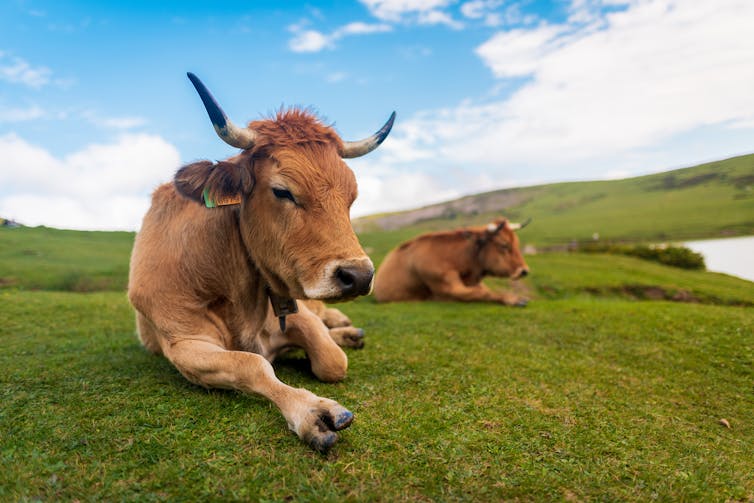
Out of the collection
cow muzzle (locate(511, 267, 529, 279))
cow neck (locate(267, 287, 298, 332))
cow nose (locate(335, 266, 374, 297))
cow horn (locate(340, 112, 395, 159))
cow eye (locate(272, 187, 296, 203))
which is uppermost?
cow horn (locate(340, 112, 395, 159))

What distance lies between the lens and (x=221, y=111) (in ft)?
11.7

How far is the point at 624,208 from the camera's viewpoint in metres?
73.7

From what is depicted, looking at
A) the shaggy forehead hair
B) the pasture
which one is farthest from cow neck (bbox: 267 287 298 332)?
the shaggy forehead hair

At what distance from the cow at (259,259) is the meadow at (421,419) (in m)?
0.24

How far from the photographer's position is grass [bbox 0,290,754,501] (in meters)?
2.53

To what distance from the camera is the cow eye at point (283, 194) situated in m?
3.60

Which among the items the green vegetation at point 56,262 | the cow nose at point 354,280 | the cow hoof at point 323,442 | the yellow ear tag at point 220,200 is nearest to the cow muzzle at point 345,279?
the cow nose at point 354,280

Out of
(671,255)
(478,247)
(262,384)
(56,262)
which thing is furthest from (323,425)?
(671,255)

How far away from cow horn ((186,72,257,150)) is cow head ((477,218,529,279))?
888cm

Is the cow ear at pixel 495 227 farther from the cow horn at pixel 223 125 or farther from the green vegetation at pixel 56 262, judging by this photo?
the green vegetation at pixel 56 262

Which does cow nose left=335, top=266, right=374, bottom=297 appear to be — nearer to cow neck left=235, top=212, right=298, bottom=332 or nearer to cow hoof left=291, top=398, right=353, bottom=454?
cow hoof left=291, top=398, right=353, bottom=454

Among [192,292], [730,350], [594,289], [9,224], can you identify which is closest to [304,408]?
[192,292]

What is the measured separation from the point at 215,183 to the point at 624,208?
266 ft

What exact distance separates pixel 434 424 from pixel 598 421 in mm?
1439
